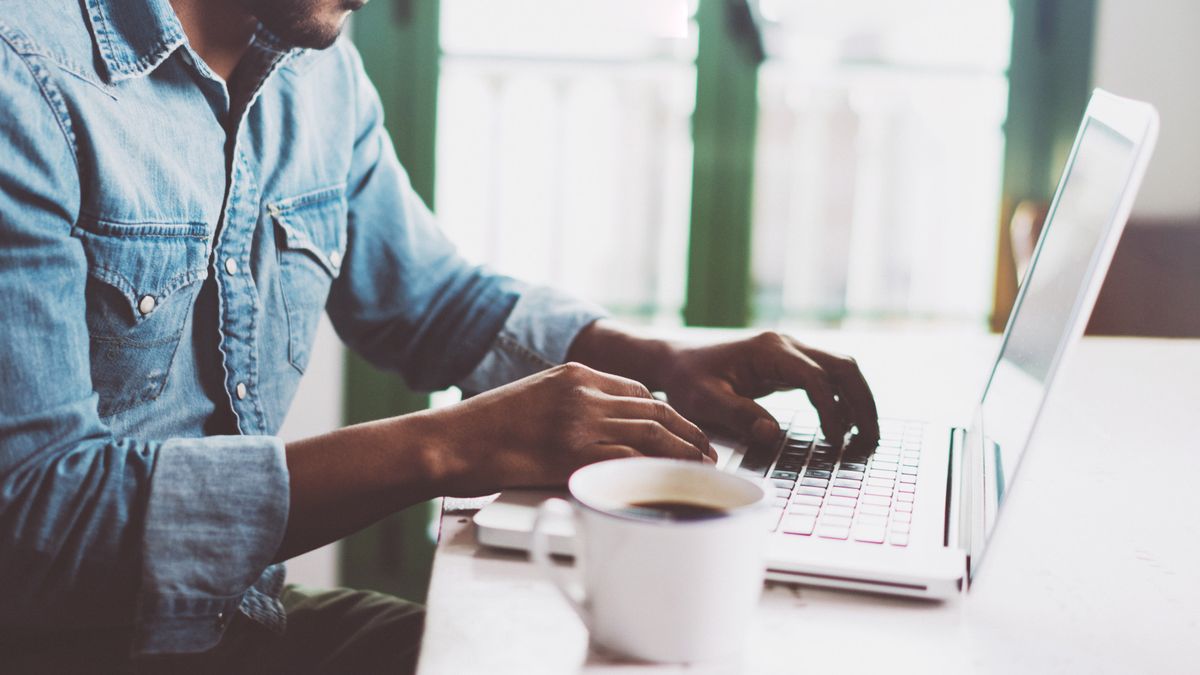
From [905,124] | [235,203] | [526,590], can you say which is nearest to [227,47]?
[235,203]

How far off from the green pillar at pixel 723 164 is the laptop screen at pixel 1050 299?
38.4 inches

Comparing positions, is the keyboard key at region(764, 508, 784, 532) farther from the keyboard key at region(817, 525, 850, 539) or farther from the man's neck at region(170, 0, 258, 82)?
the man's neck at region(170, 0, 258, 82)

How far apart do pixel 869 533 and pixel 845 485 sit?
0.34ft

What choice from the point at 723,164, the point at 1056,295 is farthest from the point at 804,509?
the point at 723,164

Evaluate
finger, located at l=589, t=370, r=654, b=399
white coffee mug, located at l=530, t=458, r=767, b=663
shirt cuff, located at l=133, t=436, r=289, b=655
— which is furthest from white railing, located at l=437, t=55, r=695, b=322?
white coffee mug, located at l=530, t=458, r=767, b=663

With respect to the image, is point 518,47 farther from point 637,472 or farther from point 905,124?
point 637,472

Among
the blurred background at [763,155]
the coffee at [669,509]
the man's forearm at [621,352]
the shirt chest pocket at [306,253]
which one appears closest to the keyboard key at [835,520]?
the coffee at [669,509]

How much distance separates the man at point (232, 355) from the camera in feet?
2.10

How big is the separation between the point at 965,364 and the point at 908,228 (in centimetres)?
101

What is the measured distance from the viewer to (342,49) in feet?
3.77

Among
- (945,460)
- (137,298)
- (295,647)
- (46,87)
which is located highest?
(46,87)

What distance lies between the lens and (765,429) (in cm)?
84

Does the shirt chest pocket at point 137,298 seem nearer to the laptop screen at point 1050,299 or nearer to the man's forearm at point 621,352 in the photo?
the man's forearm at point 621,352

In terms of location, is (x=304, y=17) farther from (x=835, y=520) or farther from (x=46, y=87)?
(x=835, y=520)
